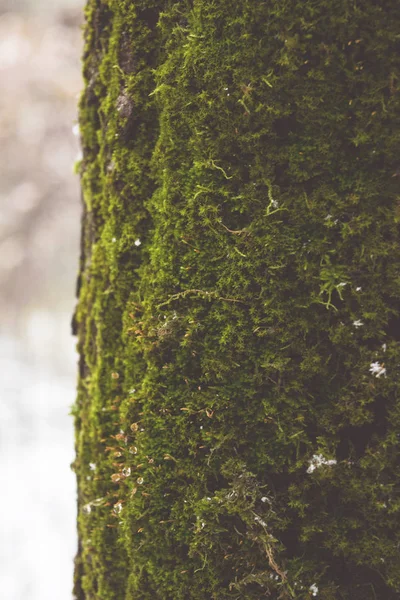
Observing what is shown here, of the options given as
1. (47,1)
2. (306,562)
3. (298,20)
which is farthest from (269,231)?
(47,1)

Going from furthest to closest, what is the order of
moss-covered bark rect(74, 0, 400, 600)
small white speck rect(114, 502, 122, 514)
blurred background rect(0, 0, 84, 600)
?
1. blurred background rect(0, 0, 84, 600)
2. small white speck rect(114, 502, 122, 514)
3. moss-covered bark rect(74, 0, 400, 600)

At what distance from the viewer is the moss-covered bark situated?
3.54 ft

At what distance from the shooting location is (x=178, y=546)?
1.22m

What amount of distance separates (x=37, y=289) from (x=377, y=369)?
7.72 meters

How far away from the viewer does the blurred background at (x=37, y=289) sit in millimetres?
5086

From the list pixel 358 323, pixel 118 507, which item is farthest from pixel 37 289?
pixel 358 323

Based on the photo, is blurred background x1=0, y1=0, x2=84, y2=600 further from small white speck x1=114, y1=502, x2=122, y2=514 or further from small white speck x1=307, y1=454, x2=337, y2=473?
small white speck x1=307, y1=454, x2=337, y2=473

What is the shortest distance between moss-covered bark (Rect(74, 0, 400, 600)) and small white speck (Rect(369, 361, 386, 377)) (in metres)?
0.02

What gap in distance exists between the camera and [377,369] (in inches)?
43.4

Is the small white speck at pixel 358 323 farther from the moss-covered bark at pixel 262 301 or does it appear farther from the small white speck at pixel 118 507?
the small white speck at pixel 118 507

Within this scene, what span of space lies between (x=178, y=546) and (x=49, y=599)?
14.3 feet

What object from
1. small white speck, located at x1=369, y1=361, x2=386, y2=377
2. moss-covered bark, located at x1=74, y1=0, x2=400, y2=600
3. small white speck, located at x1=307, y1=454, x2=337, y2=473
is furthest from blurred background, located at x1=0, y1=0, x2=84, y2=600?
small white speck, located at x1=369, y1=361, x2=386, y2=377

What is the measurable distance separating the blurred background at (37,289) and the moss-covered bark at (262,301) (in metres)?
4.46

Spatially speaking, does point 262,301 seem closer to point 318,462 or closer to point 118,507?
point 318,462
